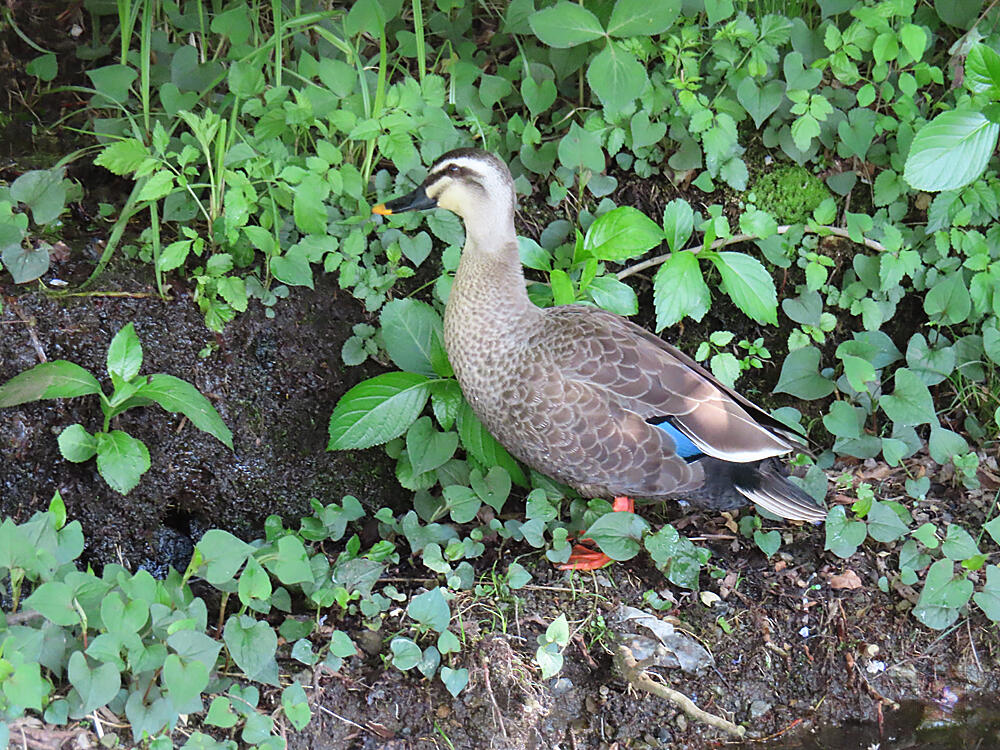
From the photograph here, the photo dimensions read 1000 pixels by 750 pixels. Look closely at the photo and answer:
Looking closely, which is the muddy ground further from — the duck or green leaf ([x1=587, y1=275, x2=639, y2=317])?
green leaf ([x1=587, y1=275, x2=639, y2=317])

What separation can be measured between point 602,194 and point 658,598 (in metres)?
1.63

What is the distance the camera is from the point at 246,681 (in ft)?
8.59

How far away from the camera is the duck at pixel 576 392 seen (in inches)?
125

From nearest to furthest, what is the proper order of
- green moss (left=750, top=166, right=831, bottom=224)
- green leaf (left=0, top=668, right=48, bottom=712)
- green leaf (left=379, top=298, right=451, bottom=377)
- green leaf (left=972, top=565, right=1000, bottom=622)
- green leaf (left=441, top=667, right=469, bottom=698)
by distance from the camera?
green leaf (left=0, top=668, right=48, bottom=712) → green leaf (left=441, top=667, right=469, bottom=698) → green leaf (left=972, top=565, right=1000, bottom=622) → green leaf (left=379, top=298, right=451, bottom=377) → green moss (left=750, top=166, right=831, bottom=224)

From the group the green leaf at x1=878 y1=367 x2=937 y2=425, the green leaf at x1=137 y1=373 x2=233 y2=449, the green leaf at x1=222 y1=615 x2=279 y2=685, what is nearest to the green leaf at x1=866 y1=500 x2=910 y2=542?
the green leaf at x1=878 y1=367 x2=937 y2=425

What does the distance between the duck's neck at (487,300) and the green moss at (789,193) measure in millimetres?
1288

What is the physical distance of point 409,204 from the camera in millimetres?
3297

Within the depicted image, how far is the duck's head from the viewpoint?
124 inches

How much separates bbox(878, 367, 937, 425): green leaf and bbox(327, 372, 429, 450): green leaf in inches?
67.4

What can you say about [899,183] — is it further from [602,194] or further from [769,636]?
[769,636]

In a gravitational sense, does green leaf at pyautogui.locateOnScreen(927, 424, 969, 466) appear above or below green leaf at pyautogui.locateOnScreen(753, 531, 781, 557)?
above

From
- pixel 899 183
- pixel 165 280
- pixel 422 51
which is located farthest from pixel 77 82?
pixel 899 183

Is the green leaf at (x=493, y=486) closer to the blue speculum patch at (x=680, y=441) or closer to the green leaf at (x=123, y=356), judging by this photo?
the blue speculum patch at (x=680, y=441)

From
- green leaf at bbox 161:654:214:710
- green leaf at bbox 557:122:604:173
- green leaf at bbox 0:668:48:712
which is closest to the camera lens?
green leaf at bbox 0:668:48:712
